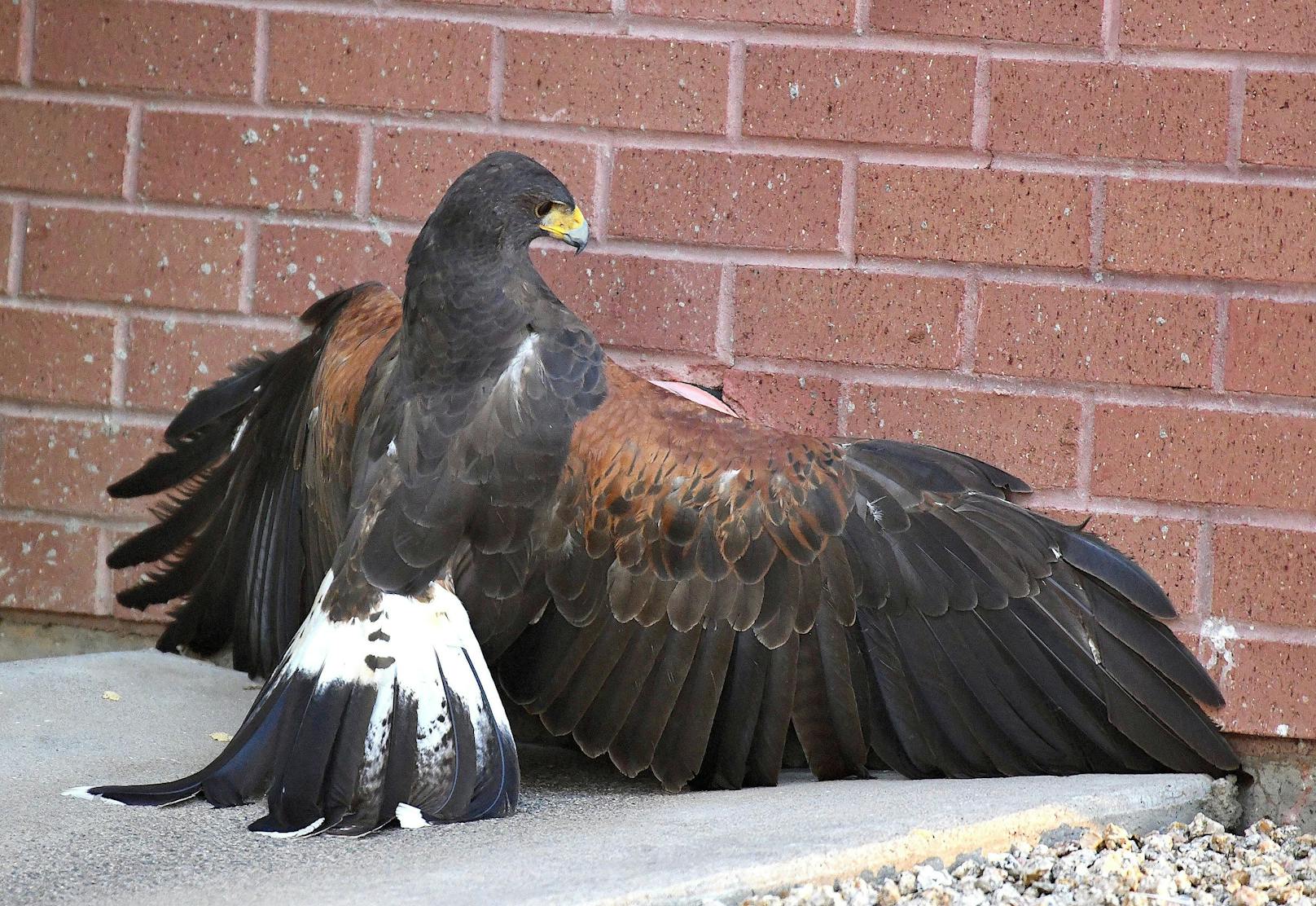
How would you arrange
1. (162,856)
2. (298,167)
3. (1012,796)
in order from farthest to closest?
(298,167) → (1012,796) → (162,856)

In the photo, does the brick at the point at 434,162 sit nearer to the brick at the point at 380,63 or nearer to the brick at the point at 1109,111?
the brick at the point at 380,63

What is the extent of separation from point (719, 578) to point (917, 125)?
131 centimetres

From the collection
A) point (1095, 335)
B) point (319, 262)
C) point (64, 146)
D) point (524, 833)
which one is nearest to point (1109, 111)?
point (1095, 335)

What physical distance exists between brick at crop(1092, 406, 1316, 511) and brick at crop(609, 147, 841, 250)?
2.74 ft

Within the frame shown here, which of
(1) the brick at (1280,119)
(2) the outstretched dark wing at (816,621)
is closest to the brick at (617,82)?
(2) the outstretched dark wing at (816,621)

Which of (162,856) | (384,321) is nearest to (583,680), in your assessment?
(162,856)

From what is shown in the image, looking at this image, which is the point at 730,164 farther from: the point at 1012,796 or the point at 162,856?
the point at 162,856

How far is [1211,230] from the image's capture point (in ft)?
9.99

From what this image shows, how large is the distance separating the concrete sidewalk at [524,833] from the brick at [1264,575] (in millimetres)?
480

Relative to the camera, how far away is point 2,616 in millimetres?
3570

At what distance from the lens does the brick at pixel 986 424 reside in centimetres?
312

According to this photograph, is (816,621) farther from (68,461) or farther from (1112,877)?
(68,461)

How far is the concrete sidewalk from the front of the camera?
2.02 m

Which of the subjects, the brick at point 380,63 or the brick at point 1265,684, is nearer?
the brick at point 1265,684
